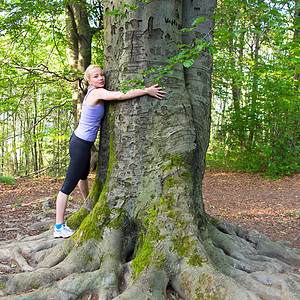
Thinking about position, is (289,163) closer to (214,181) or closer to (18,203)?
(214,181)

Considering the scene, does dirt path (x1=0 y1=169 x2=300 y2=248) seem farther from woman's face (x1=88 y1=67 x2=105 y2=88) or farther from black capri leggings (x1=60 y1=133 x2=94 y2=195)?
woman's face (x1=88 y1=67 x2=105 y2=88)

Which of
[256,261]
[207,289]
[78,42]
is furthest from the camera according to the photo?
[78,42]

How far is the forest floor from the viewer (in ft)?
15.2

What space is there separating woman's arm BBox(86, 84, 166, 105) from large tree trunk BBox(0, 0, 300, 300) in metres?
0.08

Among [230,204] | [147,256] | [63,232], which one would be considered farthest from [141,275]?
[230,204]

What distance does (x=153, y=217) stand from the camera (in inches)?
107

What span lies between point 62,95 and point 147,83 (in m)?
8.83

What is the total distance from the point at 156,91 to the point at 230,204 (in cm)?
486

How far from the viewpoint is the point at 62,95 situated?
10930 mm

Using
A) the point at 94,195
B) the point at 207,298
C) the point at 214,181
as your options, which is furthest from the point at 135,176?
the point at 214,181

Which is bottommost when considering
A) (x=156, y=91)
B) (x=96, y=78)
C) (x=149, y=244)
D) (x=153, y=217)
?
(x=149, y=244)

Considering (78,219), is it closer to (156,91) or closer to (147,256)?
(147,256)

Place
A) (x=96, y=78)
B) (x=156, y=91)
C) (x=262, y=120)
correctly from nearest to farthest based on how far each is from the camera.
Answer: (x=156, y=91), (x=96, y=78), (x=262, y=120)

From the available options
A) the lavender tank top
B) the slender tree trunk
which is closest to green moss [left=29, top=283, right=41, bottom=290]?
the lavender tank top
